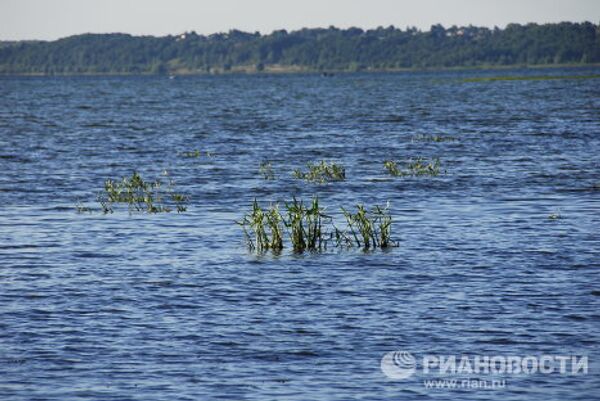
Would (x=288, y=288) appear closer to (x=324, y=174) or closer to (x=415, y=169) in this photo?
(x=324, y=174)

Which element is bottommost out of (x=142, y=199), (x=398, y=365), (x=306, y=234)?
(x=398, y=365)

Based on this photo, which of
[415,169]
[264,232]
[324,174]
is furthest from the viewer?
[415,169]

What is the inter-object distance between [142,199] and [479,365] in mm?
20780

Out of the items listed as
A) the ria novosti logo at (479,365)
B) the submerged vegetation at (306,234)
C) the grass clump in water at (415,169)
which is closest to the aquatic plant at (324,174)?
the grass clump in water at (415,169)

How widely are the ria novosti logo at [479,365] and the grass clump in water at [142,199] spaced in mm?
18170

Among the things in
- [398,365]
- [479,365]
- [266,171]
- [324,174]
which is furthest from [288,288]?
[266,171]

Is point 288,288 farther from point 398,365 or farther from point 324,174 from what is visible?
point 324,174

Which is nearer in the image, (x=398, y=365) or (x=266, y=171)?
(x=398, y=365)

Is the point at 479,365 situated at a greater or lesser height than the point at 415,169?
lesser

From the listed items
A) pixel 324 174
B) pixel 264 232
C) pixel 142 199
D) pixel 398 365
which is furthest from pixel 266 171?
pixel 398 365

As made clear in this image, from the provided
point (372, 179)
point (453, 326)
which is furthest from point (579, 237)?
point (372, 179)

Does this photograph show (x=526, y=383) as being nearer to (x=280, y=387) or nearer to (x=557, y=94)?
(x=280, y=387)

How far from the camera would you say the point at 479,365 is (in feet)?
55.7

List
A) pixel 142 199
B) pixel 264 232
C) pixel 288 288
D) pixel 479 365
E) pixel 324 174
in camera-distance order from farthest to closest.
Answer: pixel 324 174
pixel 142 199
pixel 264 232
pixel 288 288
pixel 479 365
